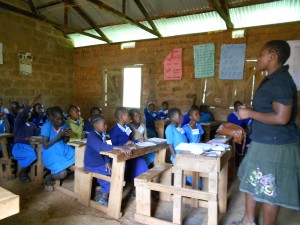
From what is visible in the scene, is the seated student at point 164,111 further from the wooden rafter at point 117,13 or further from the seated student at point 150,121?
the wooden rafter at point 117,13

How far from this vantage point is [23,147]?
3.62 meters

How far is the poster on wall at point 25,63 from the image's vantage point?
7312 millimetres

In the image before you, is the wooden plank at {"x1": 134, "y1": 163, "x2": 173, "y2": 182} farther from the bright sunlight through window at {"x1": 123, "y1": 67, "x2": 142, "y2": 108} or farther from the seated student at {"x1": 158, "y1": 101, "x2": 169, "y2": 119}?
the bright sunlight through window at {"x1": 123, "y1": 67, "x2": 142, "y2": 108}

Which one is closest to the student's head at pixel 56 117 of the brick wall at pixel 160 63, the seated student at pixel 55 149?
the seated student at pixel 55 149

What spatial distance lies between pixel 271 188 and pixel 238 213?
1073 millimetres

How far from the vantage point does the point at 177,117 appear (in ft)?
10.3

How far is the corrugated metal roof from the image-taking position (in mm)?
5346

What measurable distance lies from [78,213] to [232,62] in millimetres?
5284

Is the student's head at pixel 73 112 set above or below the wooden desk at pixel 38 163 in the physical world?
above

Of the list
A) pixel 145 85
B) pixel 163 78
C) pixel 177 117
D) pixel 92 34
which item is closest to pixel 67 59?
pixel 92 34

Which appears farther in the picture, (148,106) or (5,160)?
(148,106)

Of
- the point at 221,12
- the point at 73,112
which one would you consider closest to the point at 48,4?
the point at 73,112

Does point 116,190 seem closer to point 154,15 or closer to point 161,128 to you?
point 161,128

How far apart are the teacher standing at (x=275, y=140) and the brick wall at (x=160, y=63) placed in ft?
15.4
